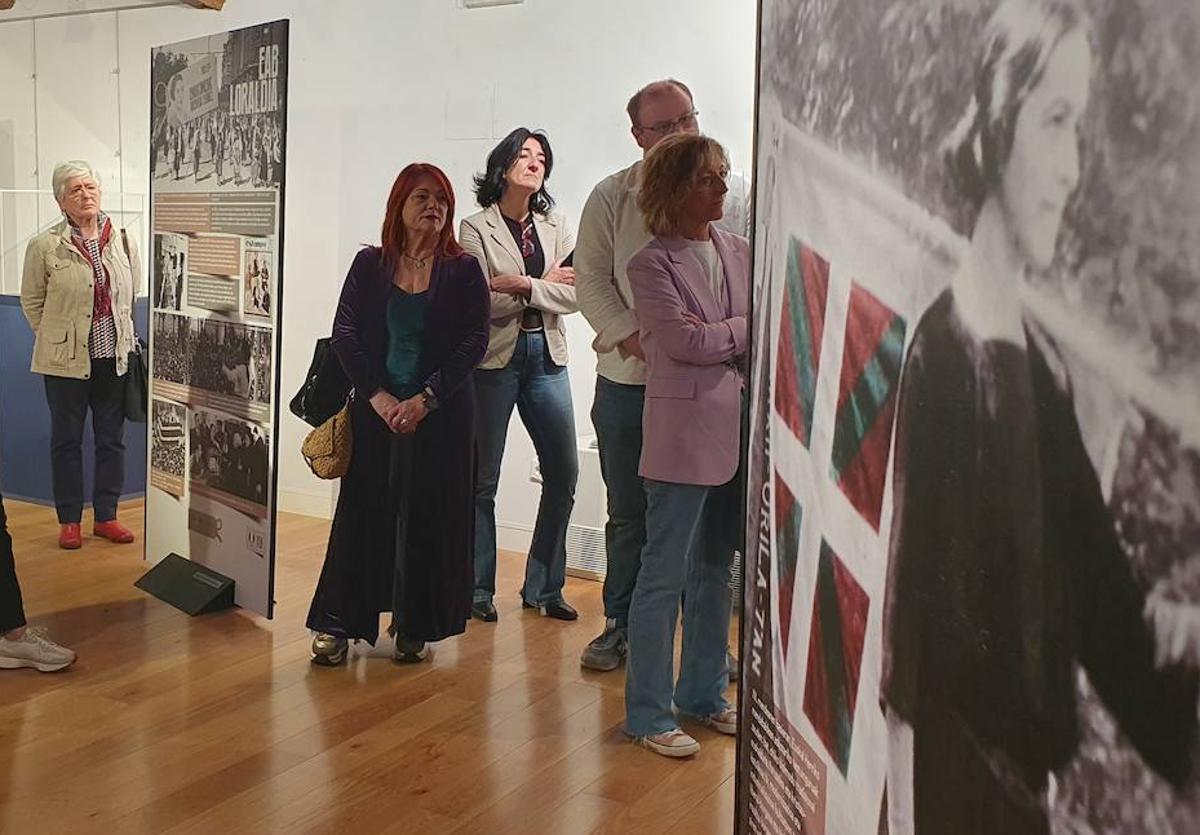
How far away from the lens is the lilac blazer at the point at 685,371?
9.83 feet

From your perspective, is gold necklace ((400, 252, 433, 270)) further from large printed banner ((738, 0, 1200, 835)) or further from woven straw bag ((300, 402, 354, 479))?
large printed banner ((738, 0, 1200, 835))

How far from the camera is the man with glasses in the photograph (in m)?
3.47

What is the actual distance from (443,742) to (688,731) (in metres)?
0.61

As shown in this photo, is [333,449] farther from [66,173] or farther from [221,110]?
[66,173]

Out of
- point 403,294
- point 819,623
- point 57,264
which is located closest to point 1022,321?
point 819,623

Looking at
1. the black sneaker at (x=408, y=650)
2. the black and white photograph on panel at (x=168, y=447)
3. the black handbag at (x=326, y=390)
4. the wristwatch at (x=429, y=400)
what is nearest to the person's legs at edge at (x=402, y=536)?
the black sneaker at (x=408, y=650)

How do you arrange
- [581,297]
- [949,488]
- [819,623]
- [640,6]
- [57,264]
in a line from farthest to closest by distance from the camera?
[57,264], [640,6], [581,297], [819,623], [949,488]

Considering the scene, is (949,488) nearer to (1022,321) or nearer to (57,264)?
(1022,321)

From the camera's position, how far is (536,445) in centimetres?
452

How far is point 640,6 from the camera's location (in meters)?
5.02

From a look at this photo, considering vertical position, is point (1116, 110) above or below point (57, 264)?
above

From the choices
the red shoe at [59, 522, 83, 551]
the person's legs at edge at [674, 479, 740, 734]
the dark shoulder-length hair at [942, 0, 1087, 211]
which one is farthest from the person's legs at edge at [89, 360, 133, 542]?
the dark shoulder-length hair at [942, 0, 1087, 211]

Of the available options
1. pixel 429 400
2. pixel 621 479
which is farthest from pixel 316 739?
pixel 621 479

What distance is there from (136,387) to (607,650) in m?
2.63
